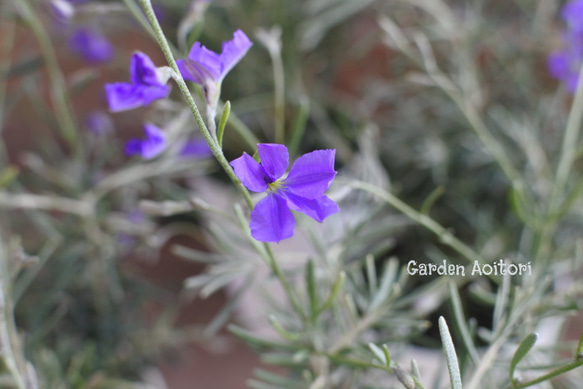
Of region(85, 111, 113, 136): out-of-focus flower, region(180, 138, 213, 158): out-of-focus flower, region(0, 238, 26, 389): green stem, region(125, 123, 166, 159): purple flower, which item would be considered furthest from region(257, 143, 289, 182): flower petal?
region(85, 111, 113, 136): out-of-focus flower

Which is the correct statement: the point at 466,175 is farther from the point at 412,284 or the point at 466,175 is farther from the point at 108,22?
the point at 108,22

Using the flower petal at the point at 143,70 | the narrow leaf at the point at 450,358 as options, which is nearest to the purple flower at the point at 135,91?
the flower petal at the point at 143,70

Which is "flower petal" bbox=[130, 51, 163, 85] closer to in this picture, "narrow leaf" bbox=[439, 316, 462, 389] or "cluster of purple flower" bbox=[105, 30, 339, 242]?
"cluster of purple flower" bbox=[105, 30, 339, 242]

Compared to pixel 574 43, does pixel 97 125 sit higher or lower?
higher

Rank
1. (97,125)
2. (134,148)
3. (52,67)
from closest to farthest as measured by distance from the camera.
→ (134,148), (52,67), (97,125)

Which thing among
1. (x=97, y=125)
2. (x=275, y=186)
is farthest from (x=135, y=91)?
(x=97, y=125)

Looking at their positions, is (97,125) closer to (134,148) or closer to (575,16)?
(134,148)

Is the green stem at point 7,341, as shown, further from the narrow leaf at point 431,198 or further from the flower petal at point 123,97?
the narrow leaf at point 431,198
